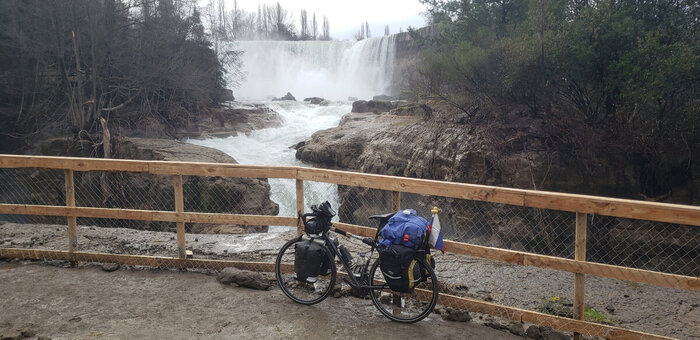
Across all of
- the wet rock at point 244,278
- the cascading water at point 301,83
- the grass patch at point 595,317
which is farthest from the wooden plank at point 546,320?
the cascading water at point 301,83

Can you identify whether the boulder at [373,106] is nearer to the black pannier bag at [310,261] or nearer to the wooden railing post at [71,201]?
the wooden railing post at [71,201]

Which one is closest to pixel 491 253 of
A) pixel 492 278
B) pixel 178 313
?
pixel 492 278

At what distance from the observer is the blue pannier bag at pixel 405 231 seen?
13.0 feet

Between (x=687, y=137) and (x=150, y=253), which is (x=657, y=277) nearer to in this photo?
(x=150, y=253)

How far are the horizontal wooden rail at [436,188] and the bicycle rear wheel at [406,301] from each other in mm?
717

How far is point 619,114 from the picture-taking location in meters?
12.1

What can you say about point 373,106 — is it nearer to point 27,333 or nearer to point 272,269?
point 272,269

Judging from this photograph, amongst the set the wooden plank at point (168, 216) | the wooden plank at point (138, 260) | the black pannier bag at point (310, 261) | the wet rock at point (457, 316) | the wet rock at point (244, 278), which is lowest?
the wet rock at point (457, 316)

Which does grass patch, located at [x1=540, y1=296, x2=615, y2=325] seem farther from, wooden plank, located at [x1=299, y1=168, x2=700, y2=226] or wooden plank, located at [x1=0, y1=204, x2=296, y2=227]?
wooden plank, located at [x1=0, y1=204, x2=296, y2=227]

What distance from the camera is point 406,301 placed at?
15.6 ft

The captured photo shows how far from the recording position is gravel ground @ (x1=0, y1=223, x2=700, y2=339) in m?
5.47

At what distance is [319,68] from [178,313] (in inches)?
1670

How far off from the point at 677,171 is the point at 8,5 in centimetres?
2180

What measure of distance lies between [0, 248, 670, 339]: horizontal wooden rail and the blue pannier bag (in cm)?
83
